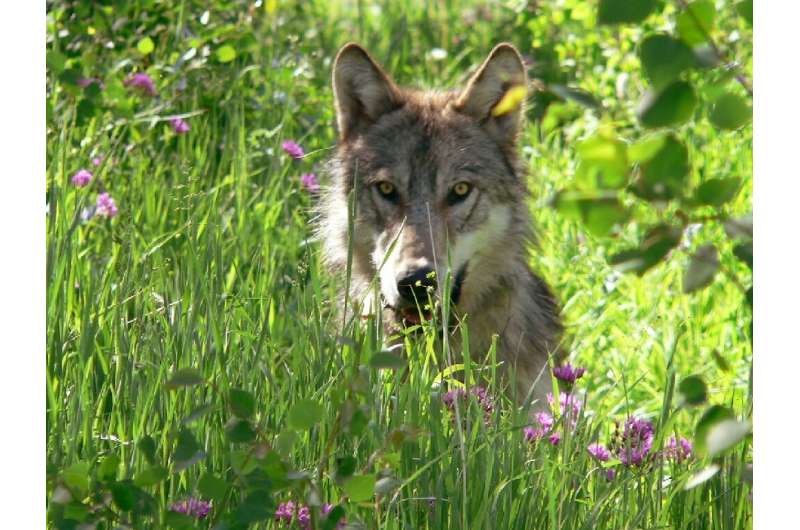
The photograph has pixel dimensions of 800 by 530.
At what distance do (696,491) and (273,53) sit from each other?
4.69m

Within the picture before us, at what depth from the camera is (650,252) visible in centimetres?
146

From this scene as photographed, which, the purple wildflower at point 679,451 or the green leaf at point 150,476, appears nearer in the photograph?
the green leaf at point 150,476

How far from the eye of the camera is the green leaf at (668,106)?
1.42 meters

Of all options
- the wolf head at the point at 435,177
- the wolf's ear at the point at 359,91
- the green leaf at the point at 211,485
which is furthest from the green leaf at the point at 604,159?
the wolf's ear at the point at 359,91

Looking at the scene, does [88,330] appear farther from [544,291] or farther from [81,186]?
[544,291]

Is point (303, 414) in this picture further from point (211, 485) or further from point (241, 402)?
point (211, 485)

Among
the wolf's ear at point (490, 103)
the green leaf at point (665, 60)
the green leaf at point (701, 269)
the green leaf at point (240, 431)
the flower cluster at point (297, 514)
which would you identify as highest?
the wolf's ear at point (490, 103)

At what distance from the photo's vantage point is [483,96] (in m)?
4.39

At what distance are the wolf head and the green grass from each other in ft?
0.81

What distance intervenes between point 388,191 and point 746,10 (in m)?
2.75

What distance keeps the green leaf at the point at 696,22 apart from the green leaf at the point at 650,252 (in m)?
0.26

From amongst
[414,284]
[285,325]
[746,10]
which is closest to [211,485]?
[746,10]

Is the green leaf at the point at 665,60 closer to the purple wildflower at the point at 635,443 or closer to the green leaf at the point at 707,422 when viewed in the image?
the green leaf at the point at 707,422

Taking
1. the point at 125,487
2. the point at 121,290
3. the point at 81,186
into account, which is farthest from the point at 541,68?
the point at 125,487
